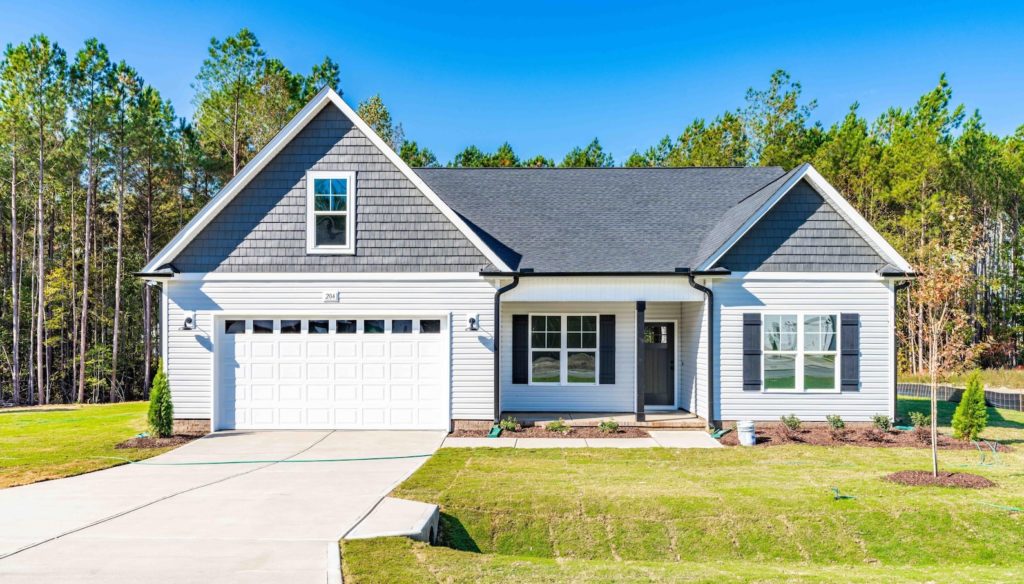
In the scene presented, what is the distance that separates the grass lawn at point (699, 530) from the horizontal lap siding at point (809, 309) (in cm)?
352

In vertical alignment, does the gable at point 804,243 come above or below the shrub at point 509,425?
above

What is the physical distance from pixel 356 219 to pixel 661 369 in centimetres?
796

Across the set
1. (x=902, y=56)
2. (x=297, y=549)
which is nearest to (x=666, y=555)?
(x=297, y=549)

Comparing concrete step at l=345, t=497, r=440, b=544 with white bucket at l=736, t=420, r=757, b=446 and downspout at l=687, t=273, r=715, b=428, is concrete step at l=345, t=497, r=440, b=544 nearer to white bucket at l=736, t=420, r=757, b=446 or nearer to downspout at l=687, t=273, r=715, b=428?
white bucket at l=736, t=420, r=757, b=446

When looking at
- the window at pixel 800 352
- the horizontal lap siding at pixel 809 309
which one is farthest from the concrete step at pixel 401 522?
the window at pixel 800 352

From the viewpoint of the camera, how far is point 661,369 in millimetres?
15375

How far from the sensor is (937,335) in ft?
29.7

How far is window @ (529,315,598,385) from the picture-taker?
14773 mm

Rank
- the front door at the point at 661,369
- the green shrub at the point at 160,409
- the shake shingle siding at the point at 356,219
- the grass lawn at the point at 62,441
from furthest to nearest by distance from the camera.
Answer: the front door at the point at 661,369, the shake shingle siding at the point at 356,219, the green shrub at the point at 160,409, the grass lawn at the point at 62,441

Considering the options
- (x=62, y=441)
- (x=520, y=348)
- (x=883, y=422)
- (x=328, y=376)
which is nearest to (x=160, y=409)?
(x=62, y=441)

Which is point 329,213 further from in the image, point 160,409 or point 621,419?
point 621,419

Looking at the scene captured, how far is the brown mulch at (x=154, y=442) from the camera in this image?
11.5 meters

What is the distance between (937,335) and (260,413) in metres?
12.2

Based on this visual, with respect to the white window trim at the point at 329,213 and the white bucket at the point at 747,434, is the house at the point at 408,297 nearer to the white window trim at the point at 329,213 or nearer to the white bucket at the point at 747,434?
the white window trim at the point at 329,213
